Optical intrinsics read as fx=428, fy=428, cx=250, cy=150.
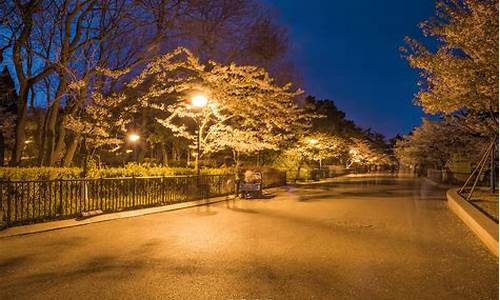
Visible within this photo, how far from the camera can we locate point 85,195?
13.3 m

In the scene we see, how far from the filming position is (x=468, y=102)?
13.5 meters

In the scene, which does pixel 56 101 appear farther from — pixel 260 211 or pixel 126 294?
pixel 126 294

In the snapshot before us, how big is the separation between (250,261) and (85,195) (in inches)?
311

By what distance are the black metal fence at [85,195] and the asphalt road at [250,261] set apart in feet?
5.39

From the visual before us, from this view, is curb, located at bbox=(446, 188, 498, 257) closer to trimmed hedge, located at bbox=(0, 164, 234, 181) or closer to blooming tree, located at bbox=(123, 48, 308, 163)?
trimmed hedge, located at bbox=(0, 164, 234, 181)

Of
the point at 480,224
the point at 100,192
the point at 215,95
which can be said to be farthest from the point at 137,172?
the point at 480,224

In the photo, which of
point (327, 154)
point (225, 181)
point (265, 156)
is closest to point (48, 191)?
point (225, 181)

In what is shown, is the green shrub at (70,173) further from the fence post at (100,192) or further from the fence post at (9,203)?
the fence post at (100,192)

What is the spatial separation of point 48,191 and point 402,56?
12.0 metres

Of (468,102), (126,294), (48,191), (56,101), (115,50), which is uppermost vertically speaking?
(115,50)

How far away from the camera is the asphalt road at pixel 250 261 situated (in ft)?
18.6

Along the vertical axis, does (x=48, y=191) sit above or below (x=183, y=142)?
below

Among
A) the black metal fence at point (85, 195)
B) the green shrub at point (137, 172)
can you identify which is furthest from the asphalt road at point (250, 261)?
the green shrub at point (137, 172)

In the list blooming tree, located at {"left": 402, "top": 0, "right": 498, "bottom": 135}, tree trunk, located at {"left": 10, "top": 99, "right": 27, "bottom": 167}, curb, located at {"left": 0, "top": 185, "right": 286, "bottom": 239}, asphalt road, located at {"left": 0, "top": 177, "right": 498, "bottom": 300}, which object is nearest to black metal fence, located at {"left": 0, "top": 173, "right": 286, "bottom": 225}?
curb, located at {"left": 0, "top": 185, "right": 286, "bottom": 239}
